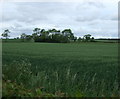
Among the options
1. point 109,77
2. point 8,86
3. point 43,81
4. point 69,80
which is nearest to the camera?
point 8,86

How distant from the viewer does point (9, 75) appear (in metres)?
6.52

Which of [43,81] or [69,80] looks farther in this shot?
[69,80]

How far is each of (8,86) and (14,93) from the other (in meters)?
0.48

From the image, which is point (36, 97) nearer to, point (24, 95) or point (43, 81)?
point (24, 95)

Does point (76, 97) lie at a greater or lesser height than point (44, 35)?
lesser

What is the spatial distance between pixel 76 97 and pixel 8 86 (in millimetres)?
1429

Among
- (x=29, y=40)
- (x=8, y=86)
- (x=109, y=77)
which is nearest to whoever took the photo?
(x=8, y=86)

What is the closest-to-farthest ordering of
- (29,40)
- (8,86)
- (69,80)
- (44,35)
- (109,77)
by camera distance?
(8,86)
(69,80)
(109,77)
(44,35)
(29,40)

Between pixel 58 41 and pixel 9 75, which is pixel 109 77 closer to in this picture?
pixel 9 75

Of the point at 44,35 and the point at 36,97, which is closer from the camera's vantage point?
the point at 36,97

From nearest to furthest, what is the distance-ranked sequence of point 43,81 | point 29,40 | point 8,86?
point 8,86 < point 43,81 < point 29,40

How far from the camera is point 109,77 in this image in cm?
895

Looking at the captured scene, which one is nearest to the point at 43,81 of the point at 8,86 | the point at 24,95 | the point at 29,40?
the point at 8,86

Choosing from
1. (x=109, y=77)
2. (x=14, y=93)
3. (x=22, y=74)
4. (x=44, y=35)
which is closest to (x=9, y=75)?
(x=22, y=74)
